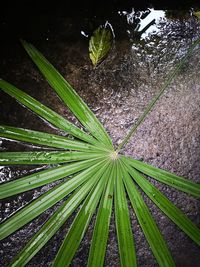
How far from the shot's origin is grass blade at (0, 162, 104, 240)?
1.46m

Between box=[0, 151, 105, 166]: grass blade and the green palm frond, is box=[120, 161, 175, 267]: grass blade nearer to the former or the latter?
the green palm frond

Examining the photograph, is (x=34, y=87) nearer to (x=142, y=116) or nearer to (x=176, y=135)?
(x=142, y=116)

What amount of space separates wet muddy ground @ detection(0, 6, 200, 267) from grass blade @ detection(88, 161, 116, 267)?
219 mm

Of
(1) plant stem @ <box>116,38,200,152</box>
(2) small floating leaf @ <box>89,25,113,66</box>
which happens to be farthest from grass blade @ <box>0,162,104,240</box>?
(2) small floating leaf @ <box>89,25,113,66</box>

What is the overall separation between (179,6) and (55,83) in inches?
42.7

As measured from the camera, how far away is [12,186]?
1477mm

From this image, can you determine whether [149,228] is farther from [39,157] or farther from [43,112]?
[43,112]

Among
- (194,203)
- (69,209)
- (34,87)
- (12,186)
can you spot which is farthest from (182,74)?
(12,186)

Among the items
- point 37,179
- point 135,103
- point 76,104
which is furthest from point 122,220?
point 135,103

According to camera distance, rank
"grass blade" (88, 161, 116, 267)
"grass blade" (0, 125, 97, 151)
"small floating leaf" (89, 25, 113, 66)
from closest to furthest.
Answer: "grass blade" (88, 161, 116, 267), "grass blade" (0, 125, 97, 151), "small floating leaf" (89, 25, 113, 66)

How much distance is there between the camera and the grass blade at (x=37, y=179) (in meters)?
1.47

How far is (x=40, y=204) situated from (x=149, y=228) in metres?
0.55

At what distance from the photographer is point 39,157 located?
156 centimetres

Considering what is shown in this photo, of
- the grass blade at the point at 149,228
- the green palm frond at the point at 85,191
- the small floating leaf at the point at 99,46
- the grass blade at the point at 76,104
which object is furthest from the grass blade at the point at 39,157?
the small floating leaf at the point at 99,46
